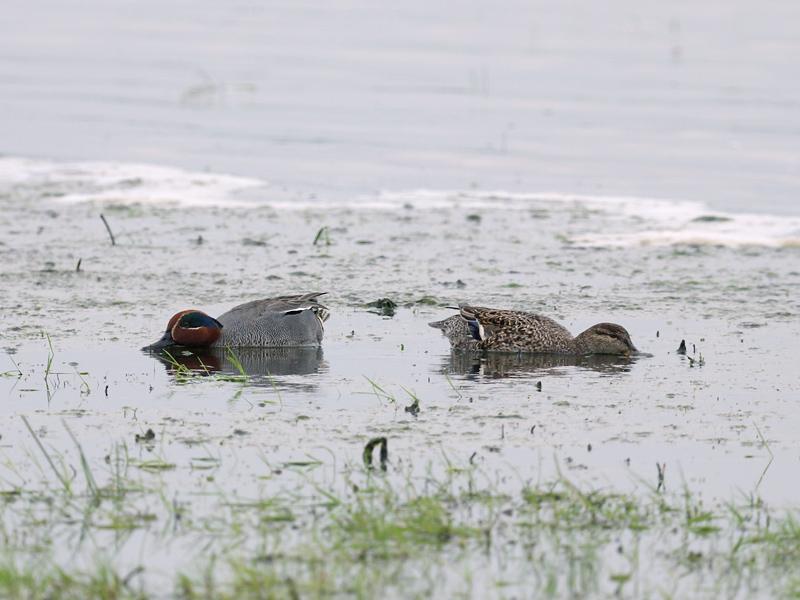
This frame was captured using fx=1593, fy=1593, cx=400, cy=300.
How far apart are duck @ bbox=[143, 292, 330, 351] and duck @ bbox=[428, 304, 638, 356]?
3.00ft

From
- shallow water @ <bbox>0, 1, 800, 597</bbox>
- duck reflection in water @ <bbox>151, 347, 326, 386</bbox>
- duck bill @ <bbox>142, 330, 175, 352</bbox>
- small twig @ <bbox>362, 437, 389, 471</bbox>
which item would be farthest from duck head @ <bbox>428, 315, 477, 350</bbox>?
small twig @ <bbox>362, 437, 389, 471</bbox>

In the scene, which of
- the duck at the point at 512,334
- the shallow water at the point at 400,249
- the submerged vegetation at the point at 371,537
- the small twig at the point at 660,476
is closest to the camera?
the submerged vegetation at the point at 371,537

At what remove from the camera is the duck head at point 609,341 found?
10.1 metres

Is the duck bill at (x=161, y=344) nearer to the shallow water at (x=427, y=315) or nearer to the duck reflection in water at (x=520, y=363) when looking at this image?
the shallow water at (x=427, y=315)

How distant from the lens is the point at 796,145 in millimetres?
19156

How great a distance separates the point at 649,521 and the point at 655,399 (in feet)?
7.68

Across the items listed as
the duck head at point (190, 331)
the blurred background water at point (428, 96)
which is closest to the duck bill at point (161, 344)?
the duck head at point (190, 331)

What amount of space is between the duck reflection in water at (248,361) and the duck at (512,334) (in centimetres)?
97

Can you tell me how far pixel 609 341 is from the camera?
1014cm

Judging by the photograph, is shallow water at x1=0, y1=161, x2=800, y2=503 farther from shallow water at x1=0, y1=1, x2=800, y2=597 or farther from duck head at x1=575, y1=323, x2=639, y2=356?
duck head at x1=575, y1=323, x2=639, y2=356

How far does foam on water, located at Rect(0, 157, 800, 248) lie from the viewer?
14367 mm

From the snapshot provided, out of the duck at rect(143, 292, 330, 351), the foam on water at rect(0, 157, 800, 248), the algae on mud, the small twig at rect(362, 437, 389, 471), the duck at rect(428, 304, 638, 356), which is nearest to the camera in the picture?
the algae on mud

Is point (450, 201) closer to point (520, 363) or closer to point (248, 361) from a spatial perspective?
point (520, 363)

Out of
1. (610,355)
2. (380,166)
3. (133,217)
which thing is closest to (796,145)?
(380,166)
